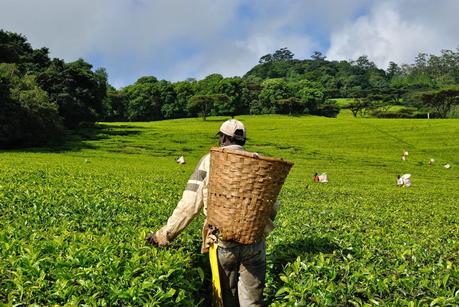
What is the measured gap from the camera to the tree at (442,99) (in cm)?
8550

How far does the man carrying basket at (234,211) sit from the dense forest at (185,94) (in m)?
37.3

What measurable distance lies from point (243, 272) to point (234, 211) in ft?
2.90

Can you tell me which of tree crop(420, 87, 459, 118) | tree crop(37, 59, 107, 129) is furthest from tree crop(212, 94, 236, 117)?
tree crop(420, 87, 459, 118)

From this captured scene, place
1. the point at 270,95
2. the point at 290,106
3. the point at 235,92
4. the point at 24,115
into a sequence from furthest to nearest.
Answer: the point at 235,92 < the point at 270,95 < the point at 290,106 < the point at 24,115

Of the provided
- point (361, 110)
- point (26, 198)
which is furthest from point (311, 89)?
point (26, 198)

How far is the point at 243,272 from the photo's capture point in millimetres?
5039

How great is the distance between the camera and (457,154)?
52531 millimetres

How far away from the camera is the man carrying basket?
4418 mm

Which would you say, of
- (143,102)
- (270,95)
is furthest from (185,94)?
(270,95)

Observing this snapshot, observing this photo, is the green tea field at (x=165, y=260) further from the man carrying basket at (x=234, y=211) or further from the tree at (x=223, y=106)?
the tree at (x=223, y=106)

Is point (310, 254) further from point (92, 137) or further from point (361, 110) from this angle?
point (361, 110)

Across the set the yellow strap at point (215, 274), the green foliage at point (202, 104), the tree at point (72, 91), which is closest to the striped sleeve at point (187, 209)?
the yellow strap at point (215, 274)

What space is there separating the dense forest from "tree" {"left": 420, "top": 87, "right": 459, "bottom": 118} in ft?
0.57

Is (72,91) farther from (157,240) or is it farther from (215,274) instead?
(215,274)
